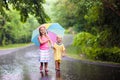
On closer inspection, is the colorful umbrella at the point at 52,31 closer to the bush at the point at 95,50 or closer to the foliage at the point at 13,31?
the bush at the point at 95,50

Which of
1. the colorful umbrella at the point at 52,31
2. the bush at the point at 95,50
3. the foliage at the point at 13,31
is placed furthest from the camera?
the foliage at the point at 13,31

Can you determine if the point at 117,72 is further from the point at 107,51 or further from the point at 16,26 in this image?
the point at 16,26

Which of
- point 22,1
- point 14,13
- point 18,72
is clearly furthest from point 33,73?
point 14,13

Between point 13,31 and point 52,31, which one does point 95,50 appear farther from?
point 13,31

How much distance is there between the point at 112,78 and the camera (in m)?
12.0

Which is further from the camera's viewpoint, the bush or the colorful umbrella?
the bush

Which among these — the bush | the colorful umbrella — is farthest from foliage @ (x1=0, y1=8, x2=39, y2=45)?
the colorful umbrella

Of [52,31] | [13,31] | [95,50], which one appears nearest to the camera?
[52,31]

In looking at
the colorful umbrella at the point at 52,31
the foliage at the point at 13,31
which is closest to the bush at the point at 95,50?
the colorful umbrella at the point at 52,31

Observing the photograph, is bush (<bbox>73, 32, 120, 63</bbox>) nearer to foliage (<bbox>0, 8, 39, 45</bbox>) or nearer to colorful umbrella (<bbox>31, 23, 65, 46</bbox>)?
colorful umbrella (<bbox>31, 23, 65, 46</bbox>)

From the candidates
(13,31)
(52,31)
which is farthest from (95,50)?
(13,31)

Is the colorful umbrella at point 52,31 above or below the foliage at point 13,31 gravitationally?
below

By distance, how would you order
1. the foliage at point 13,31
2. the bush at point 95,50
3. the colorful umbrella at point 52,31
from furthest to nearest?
→ the foliage at point 13,31 → the bush at point 95,50 → the colorful umbrella at point 52,31

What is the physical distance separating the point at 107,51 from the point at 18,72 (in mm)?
5584
